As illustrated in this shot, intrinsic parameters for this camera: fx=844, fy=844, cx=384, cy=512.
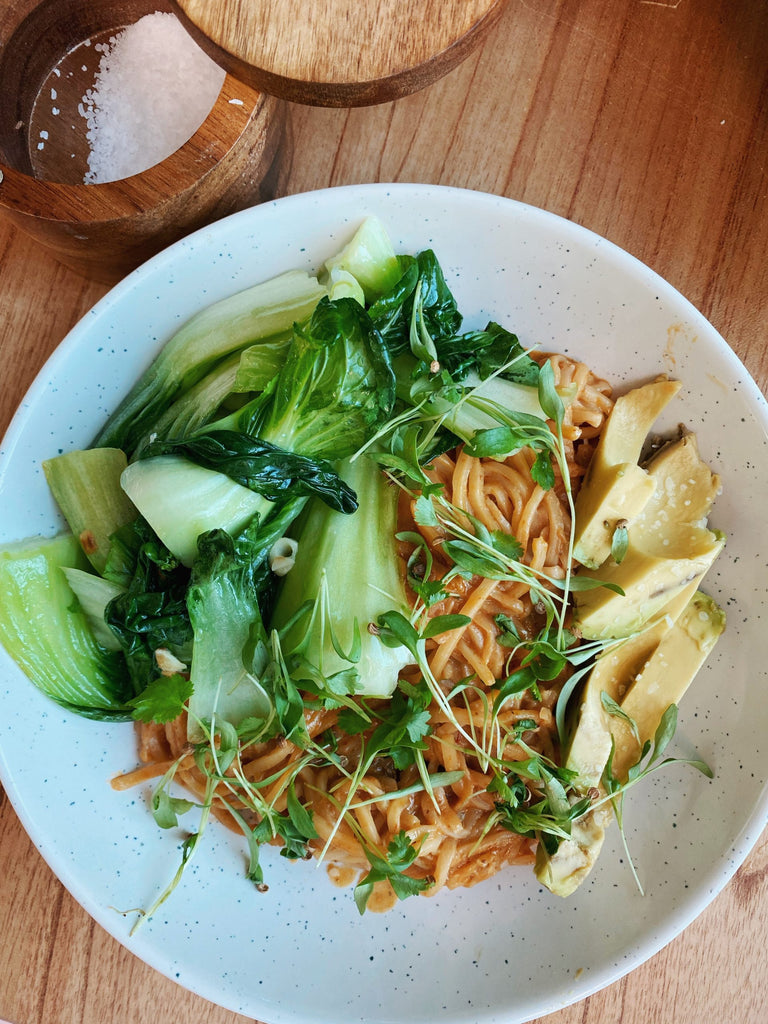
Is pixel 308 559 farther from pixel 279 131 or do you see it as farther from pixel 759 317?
pixel 759 317

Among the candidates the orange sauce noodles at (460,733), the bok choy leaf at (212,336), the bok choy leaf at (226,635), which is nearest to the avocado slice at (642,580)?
the orange sauce noodles at (460,733)

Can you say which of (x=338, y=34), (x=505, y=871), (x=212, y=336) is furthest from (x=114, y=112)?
(x=505, y=871)

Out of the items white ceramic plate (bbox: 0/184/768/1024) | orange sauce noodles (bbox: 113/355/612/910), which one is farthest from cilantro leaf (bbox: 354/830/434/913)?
white ceramic plate (bbox: 0/184/768/1024)

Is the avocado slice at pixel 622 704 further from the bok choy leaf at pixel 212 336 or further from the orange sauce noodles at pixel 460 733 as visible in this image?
the bok choy leaf at pixel 212 336

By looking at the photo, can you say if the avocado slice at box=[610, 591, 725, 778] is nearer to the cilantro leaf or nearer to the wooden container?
the cilantro leaf

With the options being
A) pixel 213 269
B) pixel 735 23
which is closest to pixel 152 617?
pixel 213 269

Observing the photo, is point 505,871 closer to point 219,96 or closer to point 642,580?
point 642,580

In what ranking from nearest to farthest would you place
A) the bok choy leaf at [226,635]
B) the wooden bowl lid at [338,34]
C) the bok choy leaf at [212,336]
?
the wooden bowl lid at [338,34] < the bok choy leaf at [226,635] < the bok choy leaf at [212,336]
